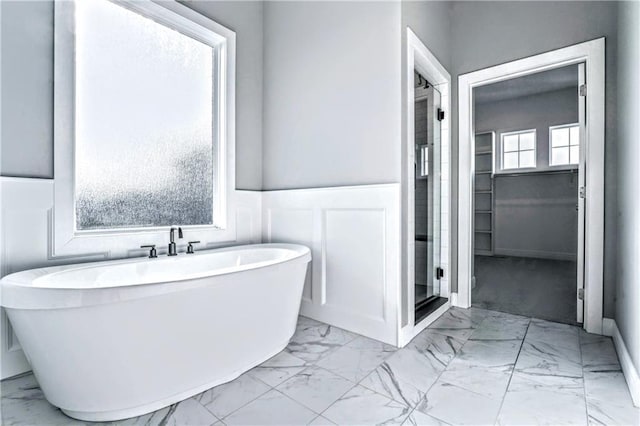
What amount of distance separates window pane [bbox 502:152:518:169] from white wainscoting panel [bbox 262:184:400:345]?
4.49 m

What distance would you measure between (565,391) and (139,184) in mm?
2685

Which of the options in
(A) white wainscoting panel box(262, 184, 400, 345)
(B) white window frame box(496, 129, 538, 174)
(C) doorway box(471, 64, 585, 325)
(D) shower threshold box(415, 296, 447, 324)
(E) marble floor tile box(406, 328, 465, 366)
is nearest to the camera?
(E) marble floor tile box(406, 328, 465, 366)

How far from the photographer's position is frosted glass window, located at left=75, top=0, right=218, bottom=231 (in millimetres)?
1889

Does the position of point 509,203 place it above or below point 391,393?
above

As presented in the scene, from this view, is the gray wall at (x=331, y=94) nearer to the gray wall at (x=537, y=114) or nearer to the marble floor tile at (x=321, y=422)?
the marble floor tile at (x=321, y=422)

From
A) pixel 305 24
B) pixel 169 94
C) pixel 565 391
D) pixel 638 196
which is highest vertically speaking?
pixel 305 24

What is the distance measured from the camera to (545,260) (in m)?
4.92

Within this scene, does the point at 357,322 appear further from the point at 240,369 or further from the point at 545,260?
the point at 545,260

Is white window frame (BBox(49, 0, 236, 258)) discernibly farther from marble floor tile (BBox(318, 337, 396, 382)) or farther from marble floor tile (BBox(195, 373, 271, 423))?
marble floor tile (BBox(318, 337, 396, 382))

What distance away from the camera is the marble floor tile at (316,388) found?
140 cm

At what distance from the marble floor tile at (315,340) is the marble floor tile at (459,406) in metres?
0.64

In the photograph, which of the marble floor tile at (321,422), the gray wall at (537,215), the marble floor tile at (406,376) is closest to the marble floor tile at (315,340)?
the marble floor tile at (406,376)

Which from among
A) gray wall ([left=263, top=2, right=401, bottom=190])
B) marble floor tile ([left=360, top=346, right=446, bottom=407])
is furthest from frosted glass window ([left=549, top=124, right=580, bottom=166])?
marble floor tile ([left=360, top=346, right=446, bottom=407])

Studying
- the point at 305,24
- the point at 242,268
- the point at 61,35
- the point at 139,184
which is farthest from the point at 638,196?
the point at 61,35
